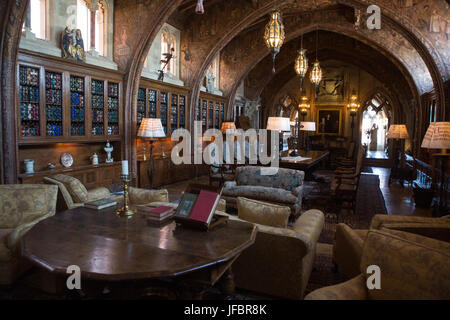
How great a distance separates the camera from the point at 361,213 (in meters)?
5.93

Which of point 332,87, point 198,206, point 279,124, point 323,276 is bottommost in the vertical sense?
point 323,276

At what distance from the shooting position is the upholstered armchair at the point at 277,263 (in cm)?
249

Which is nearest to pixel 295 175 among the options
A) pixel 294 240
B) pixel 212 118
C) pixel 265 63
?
pixel 294 240

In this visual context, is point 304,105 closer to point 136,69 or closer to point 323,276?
point 136,69

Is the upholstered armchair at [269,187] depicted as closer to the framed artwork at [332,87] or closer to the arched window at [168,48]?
the arched window at [168,48]

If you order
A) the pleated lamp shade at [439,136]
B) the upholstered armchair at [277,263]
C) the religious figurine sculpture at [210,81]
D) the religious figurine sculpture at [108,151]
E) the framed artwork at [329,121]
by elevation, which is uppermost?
the religious figurine sculpture at [210,81]

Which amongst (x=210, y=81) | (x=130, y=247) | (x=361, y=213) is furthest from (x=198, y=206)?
(x=210, y=81)

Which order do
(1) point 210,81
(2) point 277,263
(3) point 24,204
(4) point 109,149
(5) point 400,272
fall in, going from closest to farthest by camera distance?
(5) point 400,272 → (2) point 277,263 → (3) point 24,204 → (4) point 109,149 → (1) point 210,81

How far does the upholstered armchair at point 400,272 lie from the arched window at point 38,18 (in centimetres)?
620

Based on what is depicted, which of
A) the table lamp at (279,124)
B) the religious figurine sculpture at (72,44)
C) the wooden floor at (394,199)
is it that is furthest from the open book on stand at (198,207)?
the religious figurine sculpture at (72,44)

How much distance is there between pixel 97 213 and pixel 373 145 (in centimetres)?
2398

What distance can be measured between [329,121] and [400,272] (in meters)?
15.4
